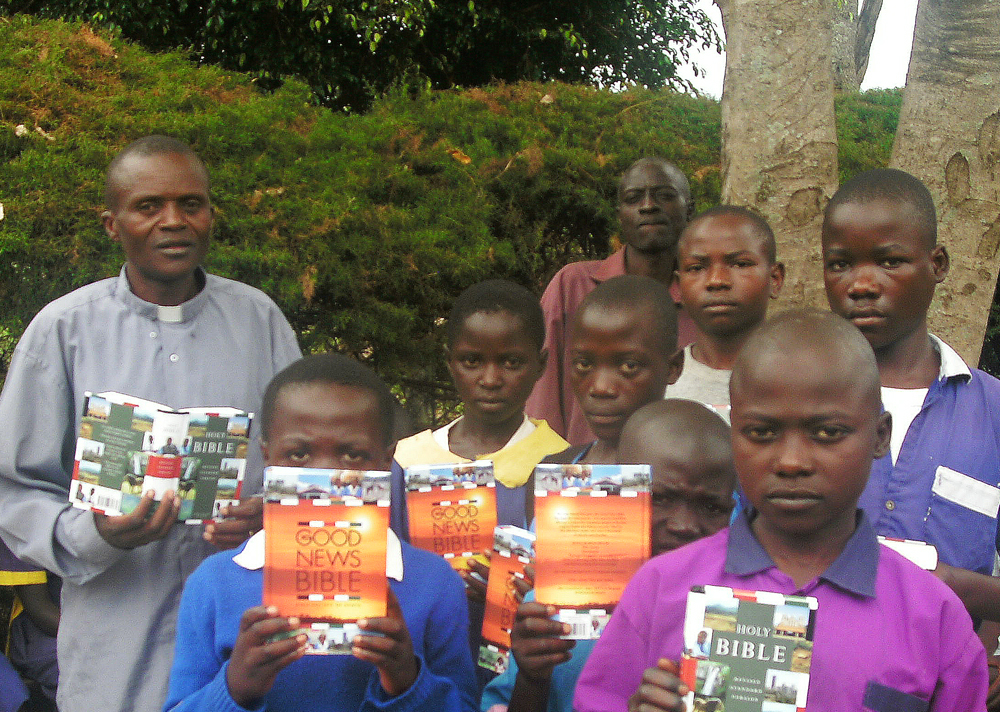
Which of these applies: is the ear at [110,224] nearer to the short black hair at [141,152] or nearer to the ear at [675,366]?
the short black hair at [141,152]

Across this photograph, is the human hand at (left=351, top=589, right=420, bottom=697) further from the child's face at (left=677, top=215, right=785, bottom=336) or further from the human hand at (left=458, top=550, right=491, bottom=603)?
the child's face at (left=677, top=215, right=785, bottom=336)

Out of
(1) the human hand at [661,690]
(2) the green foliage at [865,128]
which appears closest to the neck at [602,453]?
(1) the human hand at [661,690]

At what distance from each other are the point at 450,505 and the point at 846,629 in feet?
3.81

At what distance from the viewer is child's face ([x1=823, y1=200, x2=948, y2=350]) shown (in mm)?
3156

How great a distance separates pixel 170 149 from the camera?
3.62 metres

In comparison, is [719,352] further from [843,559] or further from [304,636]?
[304,636]

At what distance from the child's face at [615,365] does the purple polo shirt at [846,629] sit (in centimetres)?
113

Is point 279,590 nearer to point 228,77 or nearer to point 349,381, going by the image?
point 349,381

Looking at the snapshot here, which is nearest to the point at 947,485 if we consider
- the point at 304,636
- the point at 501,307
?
the point at 501,307

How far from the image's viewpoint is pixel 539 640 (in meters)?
2.37

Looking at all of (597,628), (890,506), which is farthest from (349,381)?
(890,506)

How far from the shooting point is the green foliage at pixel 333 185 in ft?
15.9

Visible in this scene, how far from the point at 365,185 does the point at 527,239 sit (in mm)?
971

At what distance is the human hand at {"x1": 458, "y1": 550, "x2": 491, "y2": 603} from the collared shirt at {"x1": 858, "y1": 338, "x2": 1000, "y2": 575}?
1088 mm
